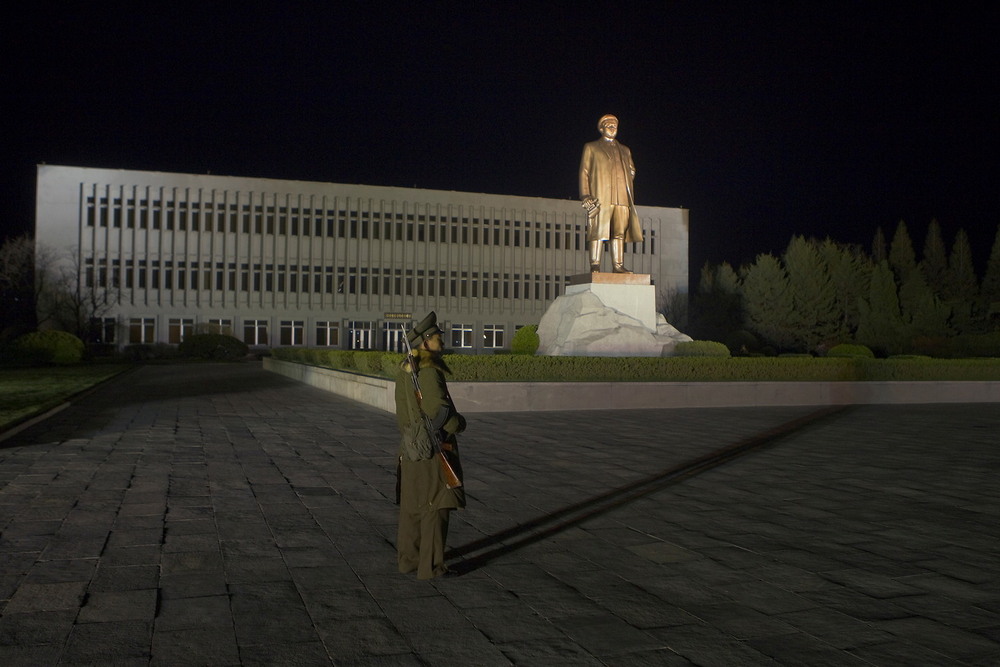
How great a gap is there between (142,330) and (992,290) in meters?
55.4

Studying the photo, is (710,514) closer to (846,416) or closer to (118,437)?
(118,437)

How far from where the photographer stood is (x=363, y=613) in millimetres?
4508

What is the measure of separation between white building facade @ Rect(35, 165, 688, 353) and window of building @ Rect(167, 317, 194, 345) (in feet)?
0.22

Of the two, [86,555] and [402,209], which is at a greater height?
[402,209]

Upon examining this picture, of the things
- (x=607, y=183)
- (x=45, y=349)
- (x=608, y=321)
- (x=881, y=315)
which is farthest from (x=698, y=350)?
(x=881, y=315)

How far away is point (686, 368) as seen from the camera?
17.8 metres

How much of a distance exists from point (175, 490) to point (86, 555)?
239 centimetres

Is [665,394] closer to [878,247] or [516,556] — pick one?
[516,556]

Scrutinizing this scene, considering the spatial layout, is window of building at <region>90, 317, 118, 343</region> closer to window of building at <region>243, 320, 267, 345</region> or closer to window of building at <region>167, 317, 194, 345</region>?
window of building at <region>167, 317, 194, 345</region>

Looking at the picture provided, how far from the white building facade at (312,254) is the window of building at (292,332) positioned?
0.07 metres

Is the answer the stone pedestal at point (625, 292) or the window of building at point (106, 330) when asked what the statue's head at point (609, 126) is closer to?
the stone pedestal at point (625, 292)

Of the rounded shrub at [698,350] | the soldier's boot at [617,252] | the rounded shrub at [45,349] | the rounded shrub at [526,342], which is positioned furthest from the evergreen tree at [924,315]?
the rounded shrub at [45,349]

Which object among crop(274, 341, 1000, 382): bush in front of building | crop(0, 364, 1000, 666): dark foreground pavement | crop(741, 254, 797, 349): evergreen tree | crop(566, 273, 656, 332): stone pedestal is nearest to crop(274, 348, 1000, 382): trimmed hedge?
crop(274, 341, 1000, 382): bush in front of building

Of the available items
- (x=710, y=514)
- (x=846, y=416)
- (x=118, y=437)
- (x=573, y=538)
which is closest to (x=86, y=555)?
(x=573, y=538)
